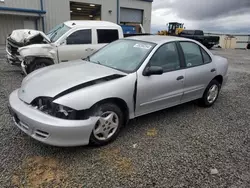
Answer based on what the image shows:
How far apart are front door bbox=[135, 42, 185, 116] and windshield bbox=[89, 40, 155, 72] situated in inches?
7.6

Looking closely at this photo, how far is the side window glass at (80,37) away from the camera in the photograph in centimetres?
658

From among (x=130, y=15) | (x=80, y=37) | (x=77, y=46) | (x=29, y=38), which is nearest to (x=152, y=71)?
(x=77, y=46)

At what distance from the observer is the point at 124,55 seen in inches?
145

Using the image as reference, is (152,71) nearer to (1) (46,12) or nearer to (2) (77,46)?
(2) (77,46)

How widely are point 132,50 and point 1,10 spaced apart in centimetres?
1676

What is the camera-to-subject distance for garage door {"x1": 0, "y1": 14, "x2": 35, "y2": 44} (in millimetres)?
17531

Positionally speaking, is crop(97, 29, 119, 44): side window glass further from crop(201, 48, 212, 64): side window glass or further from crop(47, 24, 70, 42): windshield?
crop(201, 48, 212, 64): side window glass

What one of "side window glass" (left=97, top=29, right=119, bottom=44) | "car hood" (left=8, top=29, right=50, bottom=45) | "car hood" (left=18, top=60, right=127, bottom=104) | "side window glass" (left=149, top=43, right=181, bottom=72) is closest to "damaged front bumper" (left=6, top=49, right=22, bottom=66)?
"car hood" (left=8, top=29, right=50, bottom=45)

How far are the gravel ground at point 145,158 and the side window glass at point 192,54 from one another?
1110mm

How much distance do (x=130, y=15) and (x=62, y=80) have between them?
2223cm

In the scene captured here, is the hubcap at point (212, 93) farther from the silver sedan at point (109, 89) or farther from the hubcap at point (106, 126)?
the hubcap at point (106, 126)

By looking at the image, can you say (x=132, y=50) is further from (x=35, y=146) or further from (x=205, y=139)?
(x=35, y=146)

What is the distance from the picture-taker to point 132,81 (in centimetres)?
310

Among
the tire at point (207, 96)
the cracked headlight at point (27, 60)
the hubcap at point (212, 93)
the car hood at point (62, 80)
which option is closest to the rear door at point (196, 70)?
the tire at point (207, 96)
